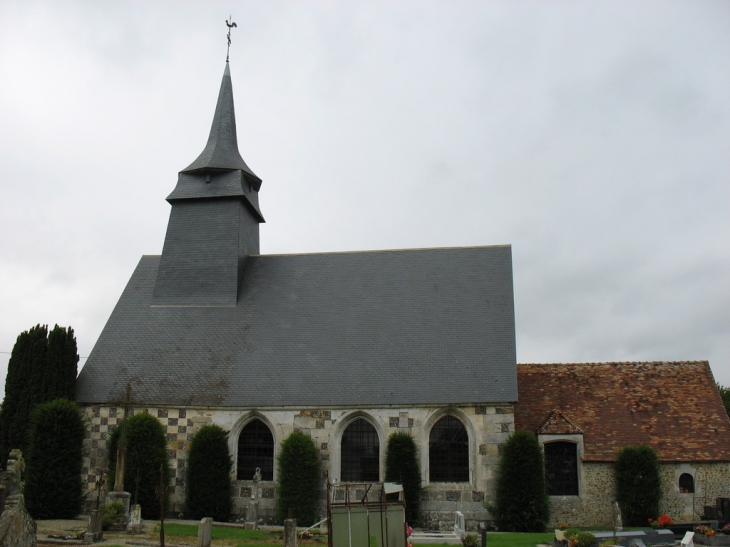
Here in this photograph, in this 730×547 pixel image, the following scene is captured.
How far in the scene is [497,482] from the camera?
65.1 ft

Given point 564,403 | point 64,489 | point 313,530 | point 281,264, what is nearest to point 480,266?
point 564,403

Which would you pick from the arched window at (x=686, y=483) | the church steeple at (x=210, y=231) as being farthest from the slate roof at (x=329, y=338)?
the arched window at (x=686, y=483)

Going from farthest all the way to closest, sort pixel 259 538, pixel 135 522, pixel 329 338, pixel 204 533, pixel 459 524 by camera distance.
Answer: pixel 329 338, pixel 459 524, pixel 135 522, pixel 259 538, pixel 204 533

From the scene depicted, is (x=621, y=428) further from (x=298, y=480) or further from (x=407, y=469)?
(x=298, y=480)

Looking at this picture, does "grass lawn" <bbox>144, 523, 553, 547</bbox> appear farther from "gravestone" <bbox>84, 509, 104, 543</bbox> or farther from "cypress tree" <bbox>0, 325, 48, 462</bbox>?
"cypress tree" <bbox>0, 325, 48, 462</bbox>

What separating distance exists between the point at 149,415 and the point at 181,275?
6089 mm

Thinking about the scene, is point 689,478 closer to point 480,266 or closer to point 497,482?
point 497,482

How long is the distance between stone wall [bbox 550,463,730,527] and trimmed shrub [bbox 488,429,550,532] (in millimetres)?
1368

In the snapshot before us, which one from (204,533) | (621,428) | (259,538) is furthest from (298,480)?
(621,428)

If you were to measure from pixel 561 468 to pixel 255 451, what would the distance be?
944cm

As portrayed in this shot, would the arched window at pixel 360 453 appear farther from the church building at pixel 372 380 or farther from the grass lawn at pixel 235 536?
the grass lawn at pixel 235 536

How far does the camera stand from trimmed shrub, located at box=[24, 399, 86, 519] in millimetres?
20125

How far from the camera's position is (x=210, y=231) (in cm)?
2589

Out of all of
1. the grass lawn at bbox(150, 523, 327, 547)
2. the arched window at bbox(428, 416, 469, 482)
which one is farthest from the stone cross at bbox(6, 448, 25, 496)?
the arched window at bbox(428, 416, 469, 482)
